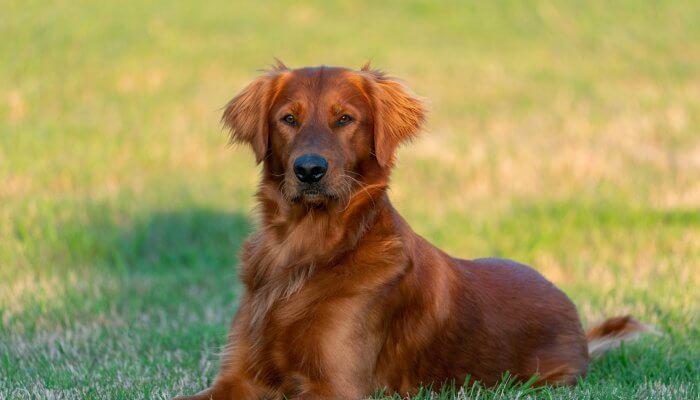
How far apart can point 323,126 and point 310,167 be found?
266 millimetres

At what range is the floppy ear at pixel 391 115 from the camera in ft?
16.0

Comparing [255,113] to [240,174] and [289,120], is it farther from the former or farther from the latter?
[240,174]

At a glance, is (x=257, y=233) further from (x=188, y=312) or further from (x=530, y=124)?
(x=530, y=124)

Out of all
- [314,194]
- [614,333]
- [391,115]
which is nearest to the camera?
[314,194]

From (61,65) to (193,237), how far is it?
26.1ft

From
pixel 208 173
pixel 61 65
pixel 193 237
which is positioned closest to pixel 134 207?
pixel 193 237

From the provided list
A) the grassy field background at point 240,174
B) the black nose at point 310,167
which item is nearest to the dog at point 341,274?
the black nose at point 310,167

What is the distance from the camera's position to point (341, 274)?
4.71 m

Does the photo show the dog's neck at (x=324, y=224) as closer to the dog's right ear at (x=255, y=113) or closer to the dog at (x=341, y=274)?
the dog at (x=341, y=274)

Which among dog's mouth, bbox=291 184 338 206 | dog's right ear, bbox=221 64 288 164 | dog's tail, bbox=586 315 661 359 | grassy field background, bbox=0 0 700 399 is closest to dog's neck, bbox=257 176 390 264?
dog's mouth, bbox=291 184 338 206

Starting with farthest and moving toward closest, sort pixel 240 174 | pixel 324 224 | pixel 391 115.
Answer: pixel 240 174
pixel 391 115
pixel 324 224

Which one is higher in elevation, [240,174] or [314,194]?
[314,194]

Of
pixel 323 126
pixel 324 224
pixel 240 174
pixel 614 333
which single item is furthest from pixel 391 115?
→ pixel 240 174

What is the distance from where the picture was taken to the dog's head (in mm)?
4566
